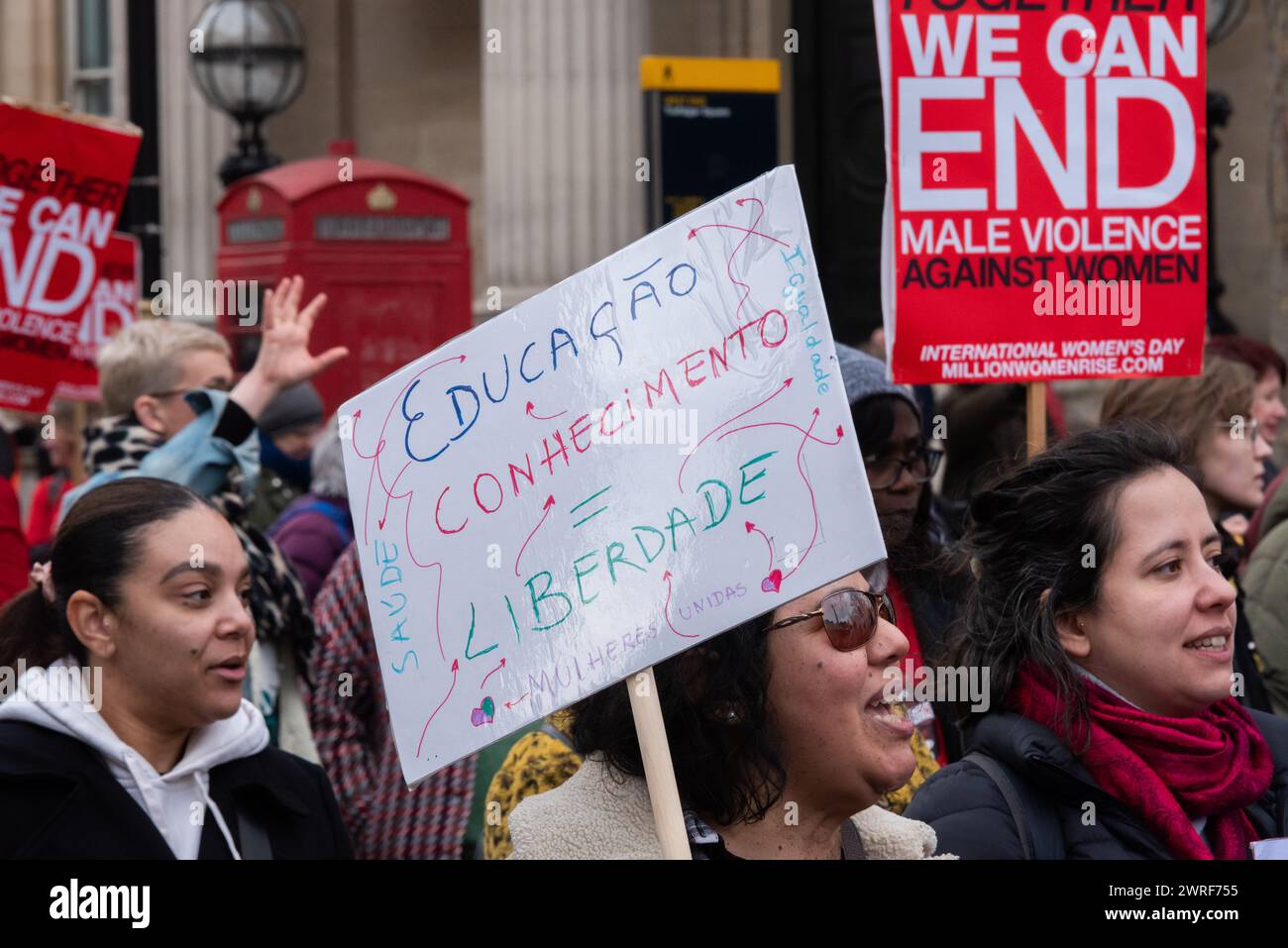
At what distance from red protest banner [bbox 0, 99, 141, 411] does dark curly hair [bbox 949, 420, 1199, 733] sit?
4.68m

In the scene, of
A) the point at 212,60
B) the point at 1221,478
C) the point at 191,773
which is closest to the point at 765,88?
the point at 212,60

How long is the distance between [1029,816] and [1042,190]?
80.9 inches

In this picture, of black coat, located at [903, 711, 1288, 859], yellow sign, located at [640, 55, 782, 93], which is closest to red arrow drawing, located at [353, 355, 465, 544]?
black coat, located at [903, 711, 1288, 859]

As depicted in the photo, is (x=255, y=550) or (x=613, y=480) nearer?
(x=613, y=480)

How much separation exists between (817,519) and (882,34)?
2.16 m

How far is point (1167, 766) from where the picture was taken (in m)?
3.22

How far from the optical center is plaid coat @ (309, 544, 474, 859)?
5.13 metres

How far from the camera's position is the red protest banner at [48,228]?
735 centimetres

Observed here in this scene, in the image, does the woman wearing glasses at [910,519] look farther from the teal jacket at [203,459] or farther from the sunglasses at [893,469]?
the teal jacket at [203,459]

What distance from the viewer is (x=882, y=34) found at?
15.5ft

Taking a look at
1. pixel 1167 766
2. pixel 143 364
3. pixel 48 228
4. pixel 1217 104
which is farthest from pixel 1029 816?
pixel 1217 104

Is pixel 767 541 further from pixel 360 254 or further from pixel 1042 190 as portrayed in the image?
pixel 360 254

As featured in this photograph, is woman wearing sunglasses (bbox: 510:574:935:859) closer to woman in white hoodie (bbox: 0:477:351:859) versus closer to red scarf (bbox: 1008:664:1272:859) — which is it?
red scarf (bbox: 1008:664:1272:859)

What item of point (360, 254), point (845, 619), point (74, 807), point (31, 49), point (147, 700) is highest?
point (31, 49)
